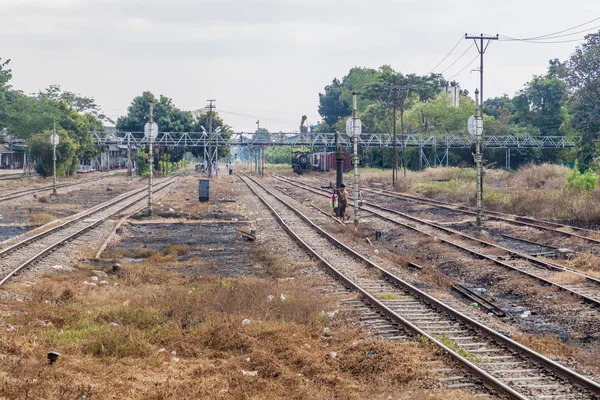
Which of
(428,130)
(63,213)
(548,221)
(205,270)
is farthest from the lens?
(428,130)

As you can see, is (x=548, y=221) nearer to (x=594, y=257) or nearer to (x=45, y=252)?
(x=594, y=257)

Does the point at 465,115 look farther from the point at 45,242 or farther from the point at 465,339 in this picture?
the point at 465,339

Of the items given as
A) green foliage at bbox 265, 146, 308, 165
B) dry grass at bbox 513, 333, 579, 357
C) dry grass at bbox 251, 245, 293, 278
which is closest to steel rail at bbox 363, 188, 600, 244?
dry grass at bbox 251, 245, 293, 278

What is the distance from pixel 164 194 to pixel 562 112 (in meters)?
65.3

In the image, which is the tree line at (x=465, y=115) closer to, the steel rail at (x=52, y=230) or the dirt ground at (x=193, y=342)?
the steel rail at (x=52, y=230)

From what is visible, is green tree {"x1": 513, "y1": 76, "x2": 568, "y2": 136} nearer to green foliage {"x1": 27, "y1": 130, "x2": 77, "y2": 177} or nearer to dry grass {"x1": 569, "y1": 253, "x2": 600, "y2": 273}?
green foliage {"x1": 27, "y1": 130, "x2": 77, "y2": 177}

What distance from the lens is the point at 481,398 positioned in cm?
748

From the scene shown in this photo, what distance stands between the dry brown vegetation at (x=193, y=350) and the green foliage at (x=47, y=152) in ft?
165

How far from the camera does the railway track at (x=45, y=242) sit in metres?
15.6

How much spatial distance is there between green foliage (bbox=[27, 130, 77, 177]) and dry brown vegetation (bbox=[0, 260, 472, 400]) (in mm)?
50238

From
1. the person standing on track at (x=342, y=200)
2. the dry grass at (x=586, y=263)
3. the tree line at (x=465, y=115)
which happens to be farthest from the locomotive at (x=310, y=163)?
the dry grass at (x=586, y=263)

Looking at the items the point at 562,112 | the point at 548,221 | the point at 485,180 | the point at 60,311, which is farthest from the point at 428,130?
the point at 60,311

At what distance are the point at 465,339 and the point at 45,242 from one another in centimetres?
1366

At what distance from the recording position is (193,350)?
9.30 metres
